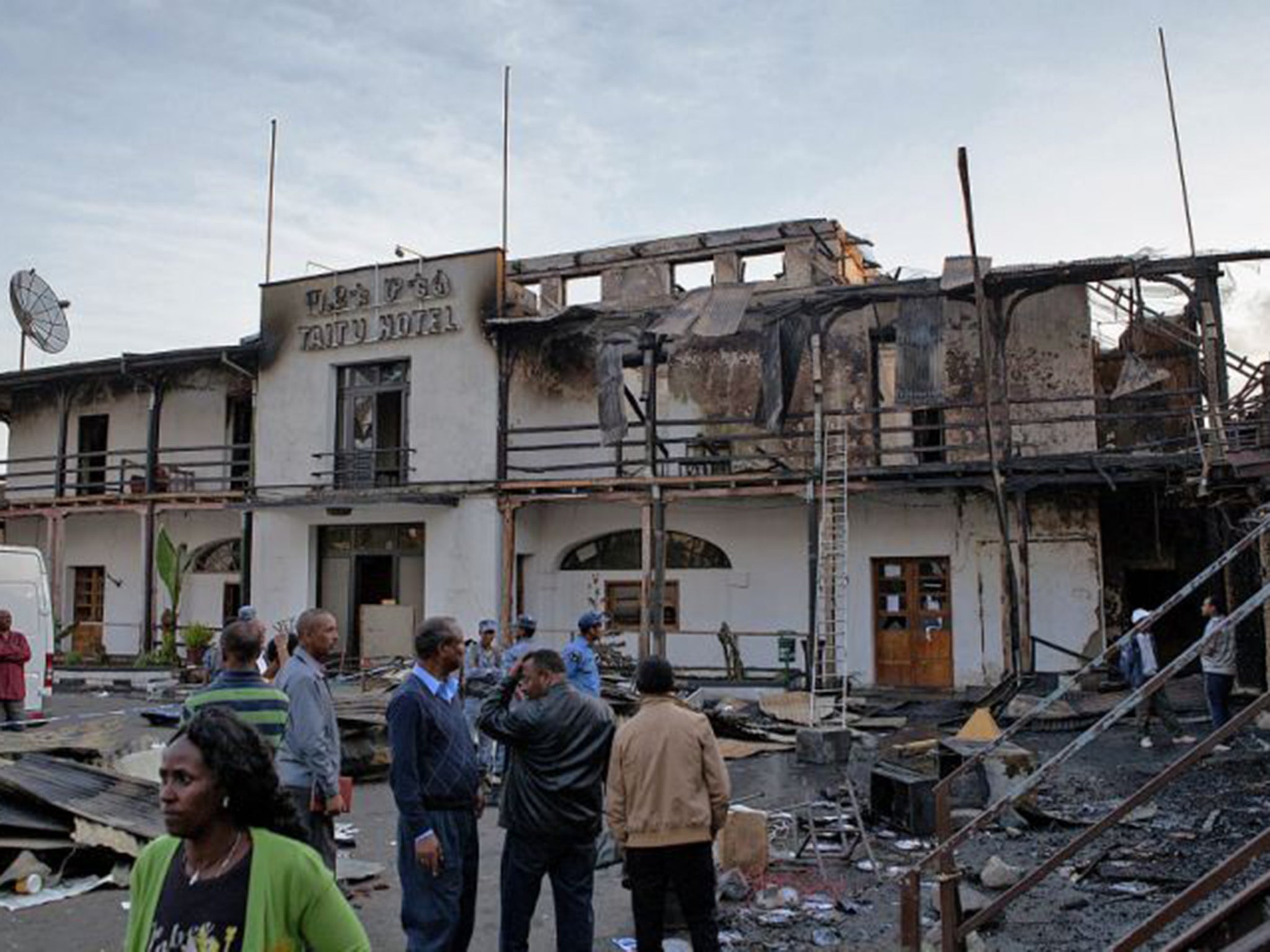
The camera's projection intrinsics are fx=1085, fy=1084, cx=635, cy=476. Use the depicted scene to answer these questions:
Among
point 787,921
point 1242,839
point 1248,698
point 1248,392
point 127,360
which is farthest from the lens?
point 127,360

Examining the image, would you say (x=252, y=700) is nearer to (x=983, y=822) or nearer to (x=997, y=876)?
(x=983, y=822)

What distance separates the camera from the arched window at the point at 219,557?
24812 mm

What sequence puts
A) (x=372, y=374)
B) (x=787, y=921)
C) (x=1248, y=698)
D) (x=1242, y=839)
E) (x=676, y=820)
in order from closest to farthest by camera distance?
(x=676, y=820), (x=787, y=921), (x=1242, y=839), (x=1248, y=698), (x=372, y=374)

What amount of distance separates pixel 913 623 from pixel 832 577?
209 centimetres

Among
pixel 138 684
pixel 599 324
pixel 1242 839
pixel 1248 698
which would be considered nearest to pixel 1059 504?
pixel 1248 698

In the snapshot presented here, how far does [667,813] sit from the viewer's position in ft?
16.1

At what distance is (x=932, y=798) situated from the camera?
29.5 ft

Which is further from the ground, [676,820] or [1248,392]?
[1248,392]

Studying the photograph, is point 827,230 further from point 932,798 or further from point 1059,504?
point 932,798

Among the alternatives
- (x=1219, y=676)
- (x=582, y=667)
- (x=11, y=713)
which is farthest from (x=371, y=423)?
(x=1219, y=676)

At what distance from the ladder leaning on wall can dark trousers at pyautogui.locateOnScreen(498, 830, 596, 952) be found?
12126 millimetres

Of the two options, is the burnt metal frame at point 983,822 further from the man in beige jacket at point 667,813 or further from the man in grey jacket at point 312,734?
the man in grey jacket at point 312,734

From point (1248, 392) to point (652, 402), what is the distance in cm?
912

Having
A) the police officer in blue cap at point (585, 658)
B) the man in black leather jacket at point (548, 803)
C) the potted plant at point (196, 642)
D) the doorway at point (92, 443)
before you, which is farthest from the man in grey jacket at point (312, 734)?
the doorway at point (92, 443)
